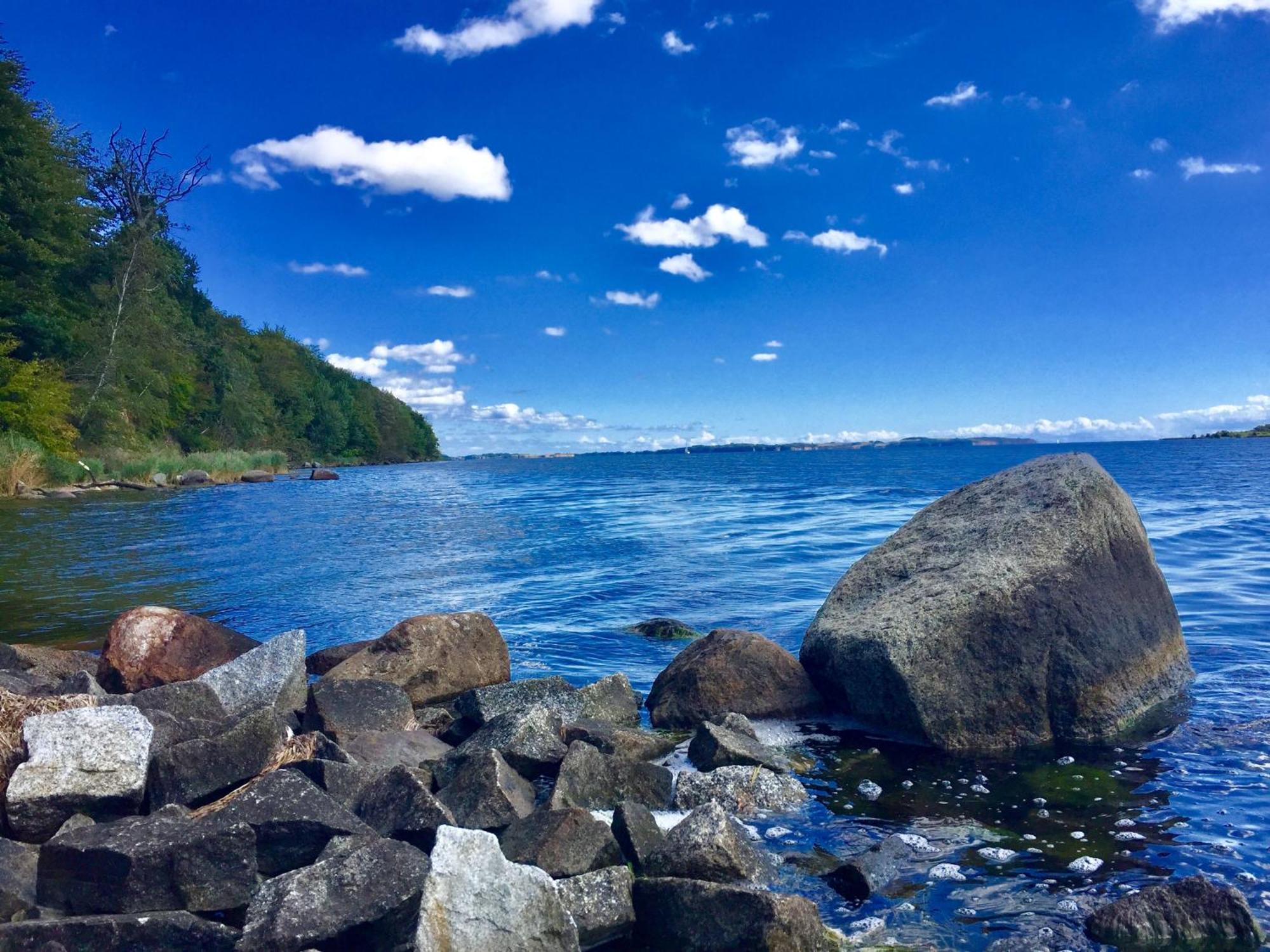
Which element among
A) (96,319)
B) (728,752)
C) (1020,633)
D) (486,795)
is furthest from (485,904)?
(96,319)

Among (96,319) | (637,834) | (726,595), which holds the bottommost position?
(726,595)

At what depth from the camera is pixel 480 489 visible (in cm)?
5559

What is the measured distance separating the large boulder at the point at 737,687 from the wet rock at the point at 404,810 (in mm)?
3232

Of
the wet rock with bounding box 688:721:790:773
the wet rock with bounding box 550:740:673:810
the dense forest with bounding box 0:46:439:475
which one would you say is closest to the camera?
the wet rock with bounding box 550:740:673:810

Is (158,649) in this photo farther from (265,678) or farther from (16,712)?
(16,712)

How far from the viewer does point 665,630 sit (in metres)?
11.7

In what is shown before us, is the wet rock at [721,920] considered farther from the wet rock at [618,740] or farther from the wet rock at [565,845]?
the wet rock at [618,740]

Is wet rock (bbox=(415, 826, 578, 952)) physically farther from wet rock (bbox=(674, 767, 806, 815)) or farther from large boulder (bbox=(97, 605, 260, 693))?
large boulder (bbox=(97, 605, 260, 693))

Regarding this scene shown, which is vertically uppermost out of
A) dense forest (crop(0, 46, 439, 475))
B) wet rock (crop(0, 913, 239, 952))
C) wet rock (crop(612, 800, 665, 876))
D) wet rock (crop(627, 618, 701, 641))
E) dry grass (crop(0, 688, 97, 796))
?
dense forest (crop(0, 46, 439, 475))

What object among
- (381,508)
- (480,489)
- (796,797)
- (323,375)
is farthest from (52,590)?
(323,375)

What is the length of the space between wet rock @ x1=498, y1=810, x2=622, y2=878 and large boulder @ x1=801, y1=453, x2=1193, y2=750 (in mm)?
3441

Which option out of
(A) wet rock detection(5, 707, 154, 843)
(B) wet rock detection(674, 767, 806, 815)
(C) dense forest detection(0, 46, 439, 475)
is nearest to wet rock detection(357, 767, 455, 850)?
(A) wet rock detection(5, 707, 154, 843)

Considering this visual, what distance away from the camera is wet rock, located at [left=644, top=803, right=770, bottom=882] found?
4.57 metres

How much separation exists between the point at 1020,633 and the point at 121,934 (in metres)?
6.56
